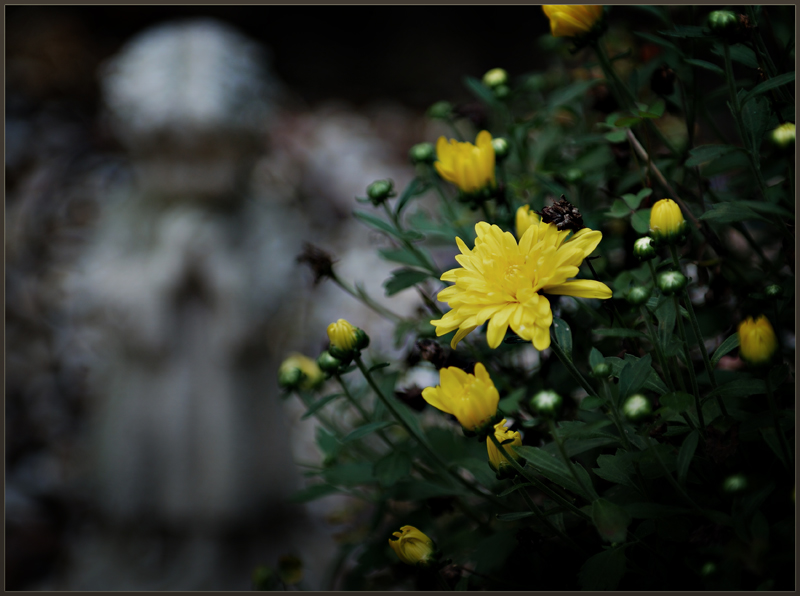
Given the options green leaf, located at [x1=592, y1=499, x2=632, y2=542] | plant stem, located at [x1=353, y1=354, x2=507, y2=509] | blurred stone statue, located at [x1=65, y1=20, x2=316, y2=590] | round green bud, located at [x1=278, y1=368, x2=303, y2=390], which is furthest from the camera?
blurred stone statue, located at [x1=65, y1=20, x2=316, y2=590]

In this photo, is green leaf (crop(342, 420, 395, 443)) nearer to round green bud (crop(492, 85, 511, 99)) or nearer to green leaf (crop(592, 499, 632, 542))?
green leaf (crop(592, 499, 632, 542))

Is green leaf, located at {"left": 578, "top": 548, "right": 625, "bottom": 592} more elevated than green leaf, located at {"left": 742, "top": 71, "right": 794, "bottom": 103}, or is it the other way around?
green leaf, located at {"left": 742, "top": 71, "right": 794, "bottom": 103}

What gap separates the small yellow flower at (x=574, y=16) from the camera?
0.37 meters

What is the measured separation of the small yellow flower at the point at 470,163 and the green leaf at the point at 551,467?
0.17 metres

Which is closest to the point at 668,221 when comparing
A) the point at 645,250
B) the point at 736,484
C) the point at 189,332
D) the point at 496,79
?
the point at 645,250

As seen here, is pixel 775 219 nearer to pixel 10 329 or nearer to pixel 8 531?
pixel 8 531

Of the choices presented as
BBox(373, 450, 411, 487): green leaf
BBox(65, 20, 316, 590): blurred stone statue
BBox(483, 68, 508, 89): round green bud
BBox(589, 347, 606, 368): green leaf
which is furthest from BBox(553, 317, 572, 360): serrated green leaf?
BBox(65, 20, 316, 590): blurred stone statue

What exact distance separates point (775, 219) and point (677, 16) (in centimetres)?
31

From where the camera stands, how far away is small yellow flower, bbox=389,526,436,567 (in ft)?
1.08

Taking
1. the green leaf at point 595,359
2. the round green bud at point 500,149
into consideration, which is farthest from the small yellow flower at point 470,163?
the green leaf at point 595,359

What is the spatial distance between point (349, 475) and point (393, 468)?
0.20ft

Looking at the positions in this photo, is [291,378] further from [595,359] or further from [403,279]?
[595,359]

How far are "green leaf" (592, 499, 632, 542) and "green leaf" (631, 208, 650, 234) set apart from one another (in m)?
0.15

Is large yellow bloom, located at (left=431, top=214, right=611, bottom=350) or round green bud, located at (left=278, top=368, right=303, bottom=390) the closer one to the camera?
large yellow bloom, located at (left=431, top=214, right=611, bottom=350)
